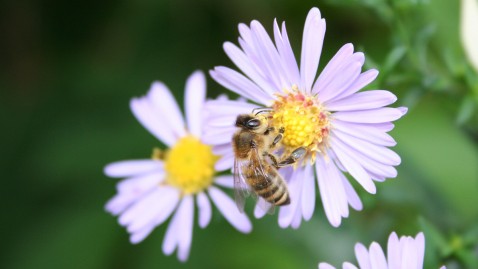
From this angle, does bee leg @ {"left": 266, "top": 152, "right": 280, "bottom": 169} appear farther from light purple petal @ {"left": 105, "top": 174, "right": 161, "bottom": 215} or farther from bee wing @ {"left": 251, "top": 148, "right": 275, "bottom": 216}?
light purple petal @ {"left": 105, "top": 174, "right": 161, "bottom": 215}

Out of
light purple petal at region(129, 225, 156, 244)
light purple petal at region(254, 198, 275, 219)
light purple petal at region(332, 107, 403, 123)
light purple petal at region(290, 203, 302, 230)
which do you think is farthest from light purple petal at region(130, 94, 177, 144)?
light purple petal at region(332, 107, 403, 123)

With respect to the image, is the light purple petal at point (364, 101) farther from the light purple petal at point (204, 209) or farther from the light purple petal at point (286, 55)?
Result: the light purple petal at point (204, 209)

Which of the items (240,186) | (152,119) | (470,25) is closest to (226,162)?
(240,186)

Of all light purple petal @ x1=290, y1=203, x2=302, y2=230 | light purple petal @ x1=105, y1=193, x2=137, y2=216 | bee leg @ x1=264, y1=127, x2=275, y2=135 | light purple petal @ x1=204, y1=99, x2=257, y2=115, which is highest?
light purple petal @ x1=204, y1=99, x2=257, y2=115

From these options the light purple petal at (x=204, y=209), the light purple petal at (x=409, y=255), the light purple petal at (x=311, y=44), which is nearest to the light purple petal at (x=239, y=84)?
the light purple petal at (x=311, y=44)

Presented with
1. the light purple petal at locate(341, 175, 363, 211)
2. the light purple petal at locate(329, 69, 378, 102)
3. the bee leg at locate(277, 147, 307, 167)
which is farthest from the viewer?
the bee leg at locate(277, 147, 307, 167)

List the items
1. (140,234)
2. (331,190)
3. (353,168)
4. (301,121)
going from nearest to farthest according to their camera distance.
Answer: (353,168), (331,190), (301,121), (140,234)

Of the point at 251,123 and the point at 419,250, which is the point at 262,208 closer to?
the point at 251,123
